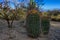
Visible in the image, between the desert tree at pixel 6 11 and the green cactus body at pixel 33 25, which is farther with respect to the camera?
the desert tree at pixel 6 11

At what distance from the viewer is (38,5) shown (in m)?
12.8

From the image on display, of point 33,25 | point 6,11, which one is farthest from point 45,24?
point 6,11

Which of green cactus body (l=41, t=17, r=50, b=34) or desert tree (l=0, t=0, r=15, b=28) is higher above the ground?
desert tree (l=0, t=0, r=15, b=28)

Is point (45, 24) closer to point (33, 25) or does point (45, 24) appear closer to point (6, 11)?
point (33, 25)

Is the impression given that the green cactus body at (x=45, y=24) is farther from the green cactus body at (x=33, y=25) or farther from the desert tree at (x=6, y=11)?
the desert tree at (x=6, y=11)

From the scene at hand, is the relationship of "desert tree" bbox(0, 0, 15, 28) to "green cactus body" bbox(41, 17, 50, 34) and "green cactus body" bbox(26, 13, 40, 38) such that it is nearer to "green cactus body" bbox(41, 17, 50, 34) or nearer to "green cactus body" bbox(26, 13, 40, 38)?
"green cactus body" bbox(26, 13, 40, 38)

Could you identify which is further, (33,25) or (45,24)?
(45,24)

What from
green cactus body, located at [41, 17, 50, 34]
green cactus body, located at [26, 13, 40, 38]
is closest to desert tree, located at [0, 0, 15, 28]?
green cactus body, located at [26, 13, 40, 38]

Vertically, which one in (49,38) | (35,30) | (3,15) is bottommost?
(49,38)

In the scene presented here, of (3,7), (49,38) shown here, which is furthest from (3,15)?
(49,38)

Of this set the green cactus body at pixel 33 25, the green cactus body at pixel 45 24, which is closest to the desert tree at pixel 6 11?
the green cactus body at pixel 33 25

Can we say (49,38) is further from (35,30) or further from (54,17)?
(54,17)

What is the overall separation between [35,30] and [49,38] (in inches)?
44.7

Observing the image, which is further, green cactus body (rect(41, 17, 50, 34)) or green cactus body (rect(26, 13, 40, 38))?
green cactus body (rect(41, 17, 50, 34))
